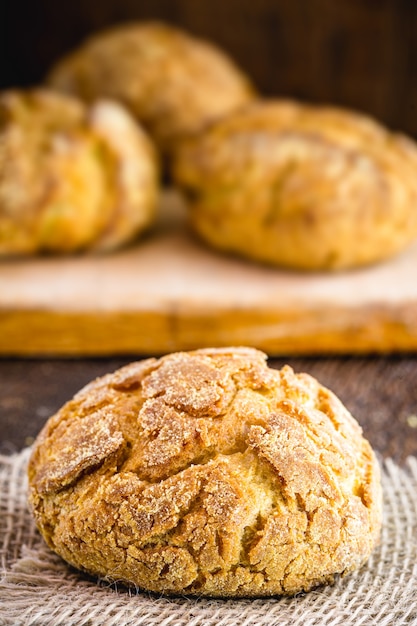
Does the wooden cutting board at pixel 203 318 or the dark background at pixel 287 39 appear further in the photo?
the dark background at pixel 287 39

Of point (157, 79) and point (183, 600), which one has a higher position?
point (157, 79)

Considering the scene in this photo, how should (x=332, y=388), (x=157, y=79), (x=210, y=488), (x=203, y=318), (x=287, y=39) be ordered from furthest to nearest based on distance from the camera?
(x=287, y=39)
(x=157, y=79)
(x=203, y=318)
(x=332, y=388)
(x=210, y=488)

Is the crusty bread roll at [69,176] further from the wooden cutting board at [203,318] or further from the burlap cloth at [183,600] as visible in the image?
the burlap cloth at [183,600]

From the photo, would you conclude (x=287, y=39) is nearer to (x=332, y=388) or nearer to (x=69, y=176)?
(x=69, y=176)

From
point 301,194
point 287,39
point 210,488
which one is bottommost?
point 210,488

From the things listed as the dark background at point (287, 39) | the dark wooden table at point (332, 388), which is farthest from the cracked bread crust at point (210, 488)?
the dark background at point (287, 39)

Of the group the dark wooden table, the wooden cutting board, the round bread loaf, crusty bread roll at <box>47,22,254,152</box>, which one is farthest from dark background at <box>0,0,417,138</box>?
the dark wooden table

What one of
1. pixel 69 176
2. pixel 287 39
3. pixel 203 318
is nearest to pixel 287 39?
pixel 287 39
